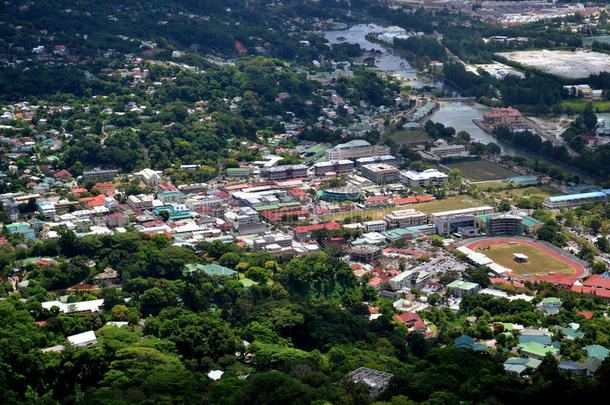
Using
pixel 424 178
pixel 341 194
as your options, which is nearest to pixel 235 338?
pixel 341 194

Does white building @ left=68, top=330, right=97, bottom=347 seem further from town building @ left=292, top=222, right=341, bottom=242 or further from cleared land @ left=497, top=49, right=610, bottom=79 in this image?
cleared land @ left=497, top=49, right=610, bottom=79

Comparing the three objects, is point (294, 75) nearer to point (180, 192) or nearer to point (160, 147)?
point (160, 147)

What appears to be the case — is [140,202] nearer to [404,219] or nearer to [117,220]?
[117,220]

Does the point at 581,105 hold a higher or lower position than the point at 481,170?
higher

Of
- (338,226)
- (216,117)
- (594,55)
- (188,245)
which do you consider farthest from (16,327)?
(594,55)

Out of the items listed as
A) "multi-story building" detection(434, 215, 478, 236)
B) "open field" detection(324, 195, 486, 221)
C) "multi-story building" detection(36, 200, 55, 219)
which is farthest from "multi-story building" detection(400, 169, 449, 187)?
"multi-story building" detection(36, 200, 55, 219)

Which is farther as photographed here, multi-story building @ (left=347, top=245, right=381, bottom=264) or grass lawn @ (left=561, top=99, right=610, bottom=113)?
grass lawn @ (left=561, top=99, right=610, bottom=113)

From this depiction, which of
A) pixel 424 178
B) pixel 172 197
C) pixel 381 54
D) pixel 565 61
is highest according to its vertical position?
pixel 565 61
